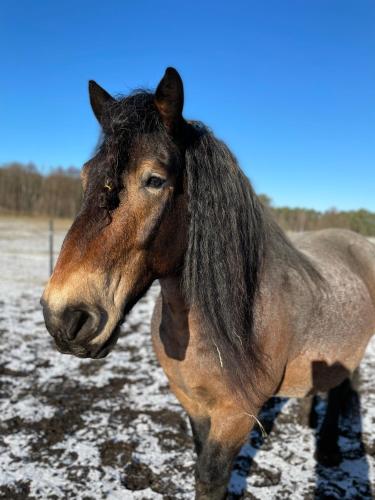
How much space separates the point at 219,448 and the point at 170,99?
1.87 meters

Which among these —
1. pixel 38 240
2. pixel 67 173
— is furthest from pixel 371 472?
pixel 67 173

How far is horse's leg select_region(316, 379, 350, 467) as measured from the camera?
3.07 meters

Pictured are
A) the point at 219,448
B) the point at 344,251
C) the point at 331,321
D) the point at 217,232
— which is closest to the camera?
the point at 217,232

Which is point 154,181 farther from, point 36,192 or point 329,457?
point 36,192

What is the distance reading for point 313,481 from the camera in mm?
2820

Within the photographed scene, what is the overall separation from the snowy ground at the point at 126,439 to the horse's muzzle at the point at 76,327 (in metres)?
1.92

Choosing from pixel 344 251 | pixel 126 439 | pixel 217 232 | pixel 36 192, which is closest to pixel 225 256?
pixel 217 232

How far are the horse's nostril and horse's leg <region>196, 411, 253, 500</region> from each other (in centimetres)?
106

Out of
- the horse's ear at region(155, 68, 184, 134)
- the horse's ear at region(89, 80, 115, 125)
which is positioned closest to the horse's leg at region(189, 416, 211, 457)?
the horse's ear at region(155, 68, 184, 134)

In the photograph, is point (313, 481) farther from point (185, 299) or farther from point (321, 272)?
point (185, 299)

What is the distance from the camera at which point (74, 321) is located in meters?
1.29

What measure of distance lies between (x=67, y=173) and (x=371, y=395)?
43.3 m

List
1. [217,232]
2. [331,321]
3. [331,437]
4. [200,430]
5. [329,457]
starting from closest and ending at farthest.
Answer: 1. [217,232]
2. [200,430]
3. [331,321]
4. [329,457]
5. [331,437]

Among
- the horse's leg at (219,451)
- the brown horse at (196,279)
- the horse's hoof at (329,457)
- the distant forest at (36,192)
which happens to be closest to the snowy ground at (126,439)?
the horse's hoof at (329,457)
